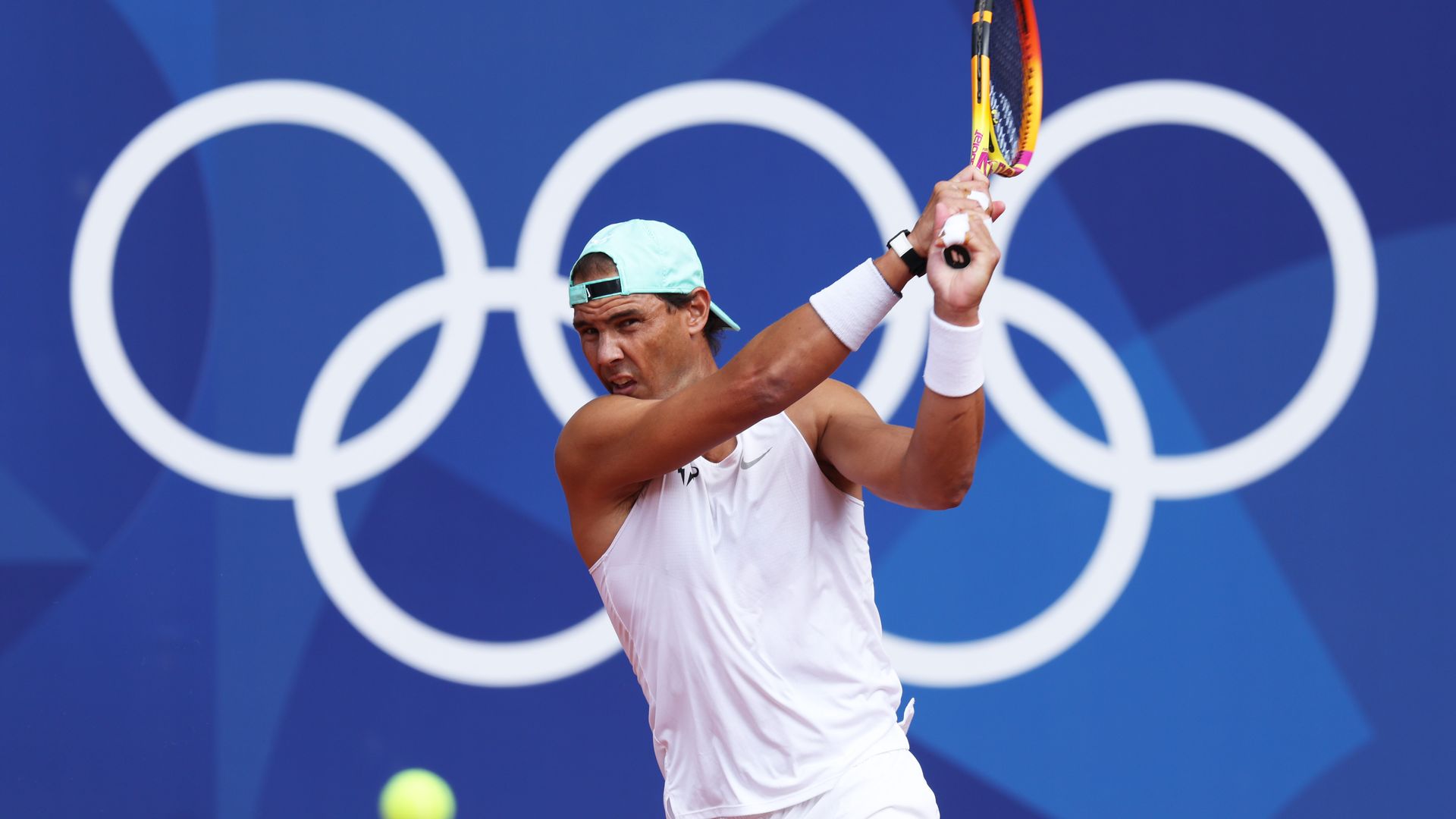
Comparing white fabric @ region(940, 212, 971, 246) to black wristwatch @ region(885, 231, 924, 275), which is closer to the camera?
white fabric @ region(940, 212, 971, 246)

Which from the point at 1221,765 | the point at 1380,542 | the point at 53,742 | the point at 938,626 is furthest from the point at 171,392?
the point at 1380,542

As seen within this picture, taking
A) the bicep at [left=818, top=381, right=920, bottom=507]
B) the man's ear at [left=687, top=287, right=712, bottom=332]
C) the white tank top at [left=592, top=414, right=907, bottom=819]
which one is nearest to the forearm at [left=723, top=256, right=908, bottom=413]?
the bicep at [left=818, top=381, right=920, bottom=507]

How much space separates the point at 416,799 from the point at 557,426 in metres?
1.41

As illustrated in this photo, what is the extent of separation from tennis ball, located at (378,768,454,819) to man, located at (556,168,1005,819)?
1.76 meters

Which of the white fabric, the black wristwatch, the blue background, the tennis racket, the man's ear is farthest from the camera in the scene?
the blue background

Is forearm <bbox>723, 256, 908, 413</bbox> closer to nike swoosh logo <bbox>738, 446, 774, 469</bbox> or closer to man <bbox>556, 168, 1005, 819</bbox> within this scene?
man <bbox>556, 168, 1005, 819</bbox>

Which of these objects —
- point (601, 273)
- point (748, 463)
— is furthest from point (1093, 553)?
point (601, 273)

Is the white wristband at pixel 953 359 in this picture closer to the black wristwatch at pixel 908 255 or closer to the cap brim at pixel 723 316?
the black wristwatch at pixel 908 255

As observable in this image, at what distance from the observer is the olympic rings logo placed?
17.4 ft

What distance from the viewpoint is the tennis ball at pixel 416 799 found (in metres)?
4.88

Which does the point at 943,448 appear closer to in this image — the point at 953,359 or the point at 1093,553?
the point at 953,359

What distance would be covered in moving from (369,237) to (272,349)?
1.80 feet

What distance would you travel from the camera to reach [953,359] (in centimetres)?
274

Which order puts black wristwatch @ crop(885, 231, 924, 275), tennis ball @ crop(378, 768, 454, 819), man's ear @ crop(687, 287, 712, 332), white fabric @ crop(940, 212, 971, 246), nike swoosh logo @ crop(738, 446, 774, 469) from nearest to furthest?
white fabric @ crop(940, 212, 971, 246) < black wristwatch @ crop(885, 231, 924, 275) < nike swoosh logo @ crop(738, 446, 774, 469) < man's ear @ crop(687, 287, 712, 332) < tennis ball @ crop(378, 768, 454, 819)
